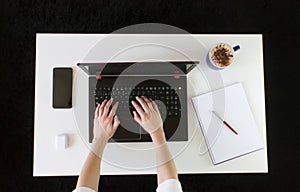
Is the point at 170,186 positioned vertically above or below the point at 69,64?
below

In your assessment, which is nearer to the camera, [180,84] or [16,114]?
[180,84]

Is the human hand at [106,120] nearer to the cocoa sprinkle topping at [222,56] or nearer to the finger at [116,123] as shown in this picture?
the finger at [116,123]

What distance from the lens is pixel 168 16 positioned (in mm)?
1238

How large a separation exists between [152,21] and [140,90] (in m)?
0.39

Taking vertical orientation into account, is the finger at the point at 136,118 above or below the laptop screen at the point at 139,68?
below

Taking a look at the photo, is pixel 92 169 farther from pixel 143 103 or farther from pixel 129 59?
pixel 129 59

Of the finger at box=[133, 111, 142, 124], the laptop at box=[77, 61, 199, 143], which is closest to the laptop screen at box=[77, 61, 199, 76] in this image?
the laptop at box=[77, 61, 199, 143]

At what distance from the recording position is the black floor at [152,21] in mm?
1161

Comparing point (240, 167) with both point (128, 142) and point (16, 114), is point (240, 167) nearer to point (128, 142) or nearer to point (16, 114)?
point (128, 142)

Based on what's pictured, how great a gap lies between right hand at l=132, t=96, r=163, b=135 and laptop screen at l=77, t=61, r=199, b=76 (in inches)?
3.3

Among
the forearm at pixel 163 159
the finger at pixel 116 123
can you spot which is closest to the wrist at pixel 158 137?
the forearm at pixel 163 159

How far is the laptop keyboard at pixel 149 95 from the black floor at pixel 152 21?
0.35 m

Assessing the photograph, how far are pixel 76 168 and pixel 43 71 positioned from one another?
0.30m

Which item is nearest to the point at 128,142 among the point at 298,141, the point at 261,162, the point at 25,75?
the point at 261,162
